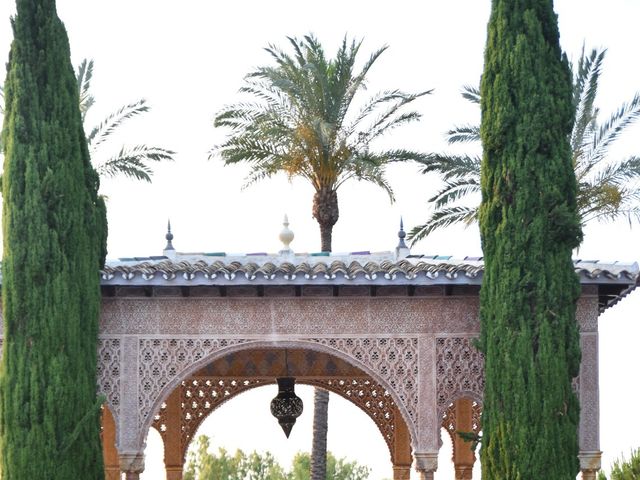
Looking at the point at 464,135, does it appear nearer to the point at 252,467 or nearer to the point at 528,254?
the point at 528,254

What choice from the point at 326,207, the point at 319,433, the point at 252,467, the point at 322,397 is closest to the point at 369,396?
the point at 326,207

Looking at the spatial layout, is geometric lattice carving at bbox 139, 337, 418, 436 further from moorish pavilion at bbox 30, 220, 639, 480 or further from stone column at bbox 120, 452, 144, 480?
stone column at bbox 120, 452, 144, 480

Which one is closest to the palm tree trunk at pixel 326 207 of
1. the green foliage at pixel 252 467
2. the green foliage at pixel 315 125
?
the green foliage at pixel 315 125

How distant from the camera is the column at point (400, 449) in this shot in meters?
19.6

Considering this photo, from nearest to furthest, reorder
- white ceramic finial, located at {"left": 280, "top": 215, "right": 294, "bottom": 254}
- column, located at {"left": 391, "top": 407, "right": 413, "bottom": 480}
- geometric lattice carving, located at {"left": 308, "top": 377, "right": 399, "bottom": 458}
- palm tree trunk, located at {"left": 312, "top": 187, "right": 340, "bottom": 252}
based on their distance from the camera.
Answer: white ceramic finial, located at {"left": 280, "top": 215, "right": 294, "bottom": 254} → geometric lattice carving, located at {"left": 308, "top": 377, "right": 399, "bottom": 458} → column, located at {"left": 391, "top": 407, "right": 413, "bottom": 480} → palm tree trunk, located at {"left": 312, "top": 187, "right": 340, "bottom": 252}

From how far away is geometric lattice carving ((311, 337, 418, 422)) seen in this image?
52.7ft

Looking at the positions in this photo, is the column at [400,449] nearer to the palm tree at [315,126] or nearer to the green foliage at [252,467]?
the palm tree at [315,126]

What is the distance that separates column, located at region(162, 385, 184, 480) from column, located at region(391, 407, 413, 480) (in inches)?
107

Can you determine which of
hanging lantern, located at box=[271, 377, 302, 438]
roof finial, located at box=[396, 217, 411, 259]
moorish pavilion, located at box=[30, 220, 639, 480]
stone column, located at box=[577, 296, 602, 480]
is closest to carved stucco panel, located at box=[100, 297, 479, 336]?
moorish pavilion, located at box=[30, 220, 639, 480]

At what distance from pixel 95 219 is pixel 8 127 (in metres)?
1.29

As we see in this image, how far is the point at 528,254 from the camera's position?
50.4 ft

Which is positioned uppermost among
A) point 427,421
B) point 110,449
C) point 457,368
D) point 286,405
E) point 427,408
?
point 457,368

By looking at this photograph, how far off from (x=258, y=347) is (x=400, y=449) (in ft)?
13.8

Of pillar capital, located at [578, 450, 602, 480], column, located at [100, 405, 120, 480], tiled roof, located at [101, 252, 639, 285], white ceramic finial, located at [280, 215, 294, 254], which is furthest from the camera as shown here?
column, located at [100, 405, 120, 480]
